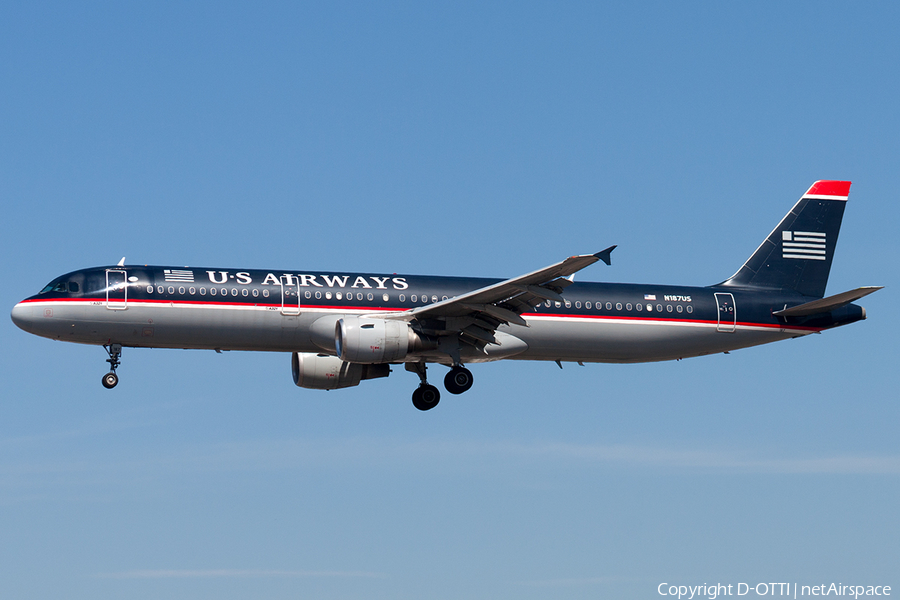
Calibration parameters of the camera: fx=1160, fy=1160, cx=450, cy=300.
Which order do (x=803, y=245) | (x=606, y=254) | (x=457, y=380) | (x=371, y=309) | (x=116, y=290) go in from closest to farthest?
(x=606, y=254)
(x=116, y=290)
(x=371, y=309)
(x=457, y=380)
(x=803, y=245)

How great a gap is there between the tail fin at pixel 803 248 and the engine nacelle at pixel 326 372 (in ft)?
45.6

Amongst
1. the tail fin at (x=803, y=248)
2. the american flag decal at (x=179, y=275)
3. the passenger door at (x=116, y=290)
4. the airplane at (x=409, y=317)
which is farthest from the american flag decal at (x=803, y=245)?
the passenger door at (x=116, y=290)

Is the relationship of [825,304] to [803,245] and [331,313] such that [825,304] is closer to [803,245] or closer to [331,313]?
[803,245]

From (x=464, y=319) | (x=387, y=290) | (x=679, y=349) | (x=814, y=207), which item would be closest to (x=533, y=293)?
(x=464, y=319)

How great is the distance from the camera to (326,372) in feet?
134

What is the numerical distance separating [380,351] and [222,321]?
5092 mm

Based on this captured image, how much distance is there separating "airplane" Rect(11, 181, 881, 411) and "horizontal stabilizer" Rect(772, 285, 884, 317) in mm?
56

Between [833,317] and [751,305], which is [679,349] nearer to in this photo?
[751,305]

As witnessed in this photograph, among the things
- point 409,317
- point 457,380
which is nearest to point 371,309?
point 409,317

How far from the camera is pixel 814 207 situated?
45750mm

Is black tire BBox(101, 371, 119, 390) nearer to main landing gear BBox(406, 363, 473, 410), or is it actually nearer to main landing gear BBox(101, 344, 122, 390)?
main landing gear BBox(101, 344, 122, 390)

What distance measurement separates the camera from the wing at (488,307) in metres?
34.6

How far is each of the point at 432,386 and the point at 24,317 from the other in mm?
13491

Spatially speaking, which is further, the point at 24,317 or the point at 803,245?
the point at 803,245
